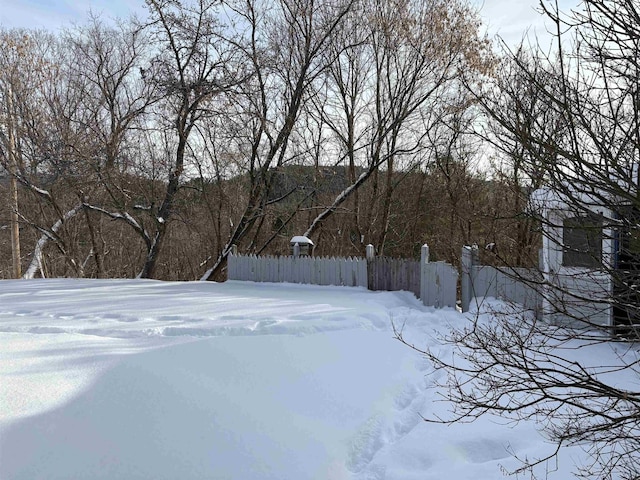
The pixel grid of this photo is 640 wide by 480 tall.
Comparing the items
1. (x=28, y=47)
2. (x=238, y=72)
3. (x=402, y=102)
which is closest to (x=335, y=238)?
(x=402, y=102)

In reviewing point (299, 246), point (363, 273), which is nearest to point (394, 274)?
point (363, 273)

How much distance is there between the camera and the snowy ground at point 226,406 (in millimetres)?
3377

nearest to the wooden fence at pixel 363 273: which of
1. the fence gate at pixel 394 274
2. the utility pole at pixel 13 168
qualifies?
the fence gate at pixel 394 274

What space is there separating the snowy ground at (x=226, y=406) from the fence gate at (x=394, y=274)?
11.8 ft

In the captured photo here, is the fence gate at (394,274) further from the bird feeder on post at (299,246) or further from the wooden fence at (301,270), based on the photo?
the bird feeder on post at (299,246)

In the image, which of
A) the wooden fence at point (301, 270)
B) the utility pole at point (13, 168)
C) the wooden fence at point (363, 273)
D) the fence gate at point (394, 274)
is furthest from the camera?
the utility pole at point (13, 168)

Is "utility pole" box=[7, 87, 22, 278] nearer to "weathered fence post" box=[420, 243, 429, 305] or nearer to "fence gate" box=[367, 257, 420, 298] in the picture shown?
"fence gate" box=[367, 257, 420, 298]

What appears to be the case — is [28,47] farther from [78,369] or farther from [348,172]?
[78,369]

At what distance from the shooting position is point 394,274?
36.7 ft

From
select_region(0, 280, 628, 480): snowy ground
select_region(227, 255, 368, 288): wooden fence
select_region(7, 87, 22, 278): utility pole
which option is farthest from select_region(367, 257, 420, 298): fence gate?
select_region(7, 87, 22, 278): utility pole

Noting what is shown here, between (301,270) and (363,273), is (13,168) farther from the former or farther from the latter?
(363,273)

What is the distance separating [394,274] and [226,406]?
24.6 feet

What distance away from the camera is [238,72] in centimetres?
1498

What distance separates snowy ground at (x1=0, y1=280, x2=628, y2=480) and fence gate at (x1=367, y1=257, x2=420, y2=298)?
3.60 meters
